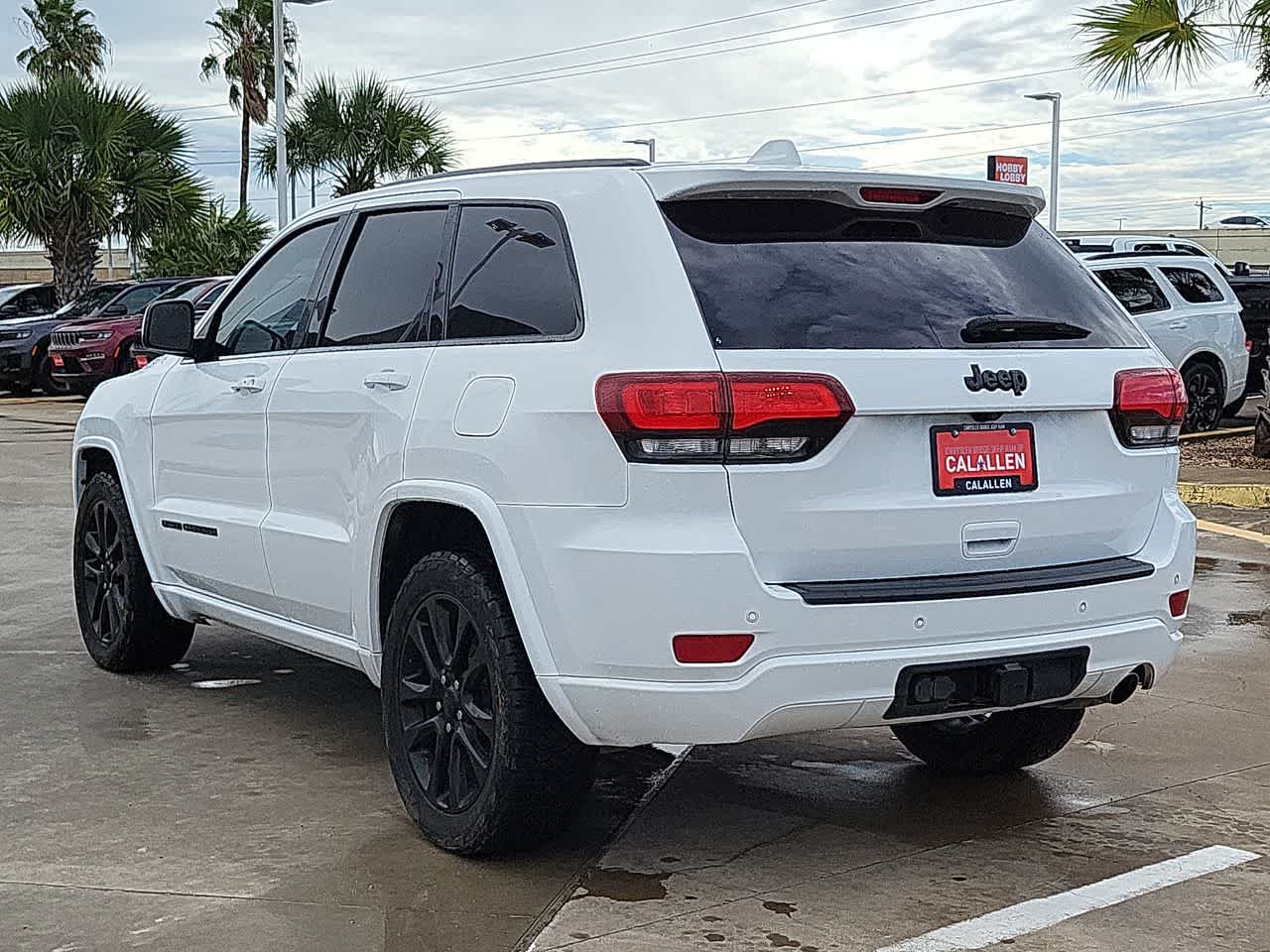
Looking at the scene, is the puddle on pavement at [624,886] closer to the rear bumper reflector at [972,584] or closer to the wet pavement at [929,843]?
the wet pavement at [929,843]

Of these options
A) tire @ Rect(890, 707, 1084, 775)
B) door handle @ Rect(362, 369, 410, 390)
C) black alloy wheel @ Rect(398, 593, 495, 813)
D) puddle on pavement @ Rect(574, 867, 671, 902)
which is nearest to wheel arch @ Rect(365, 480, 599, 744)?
black alloy wheel @ Rect(398, 593, 495, 813)

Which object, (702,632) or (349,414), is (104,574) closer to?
(349,414)

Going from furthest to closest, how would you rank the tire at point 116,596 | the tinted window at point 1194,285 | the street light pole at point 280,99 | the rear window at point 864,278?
the street light pole at point 280,99
the tinted window at point 1194,285
the tire at point 116,596
the rear window at point 864,278

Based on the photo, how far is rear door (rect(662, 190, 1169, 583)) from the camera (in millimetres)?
4047

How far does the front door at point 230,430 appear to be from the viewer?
557 cm

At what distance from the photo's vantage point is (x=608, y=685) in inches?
159

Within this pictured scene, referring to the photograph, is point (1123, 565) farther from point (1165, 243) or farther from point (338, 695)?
point (1165, 243)

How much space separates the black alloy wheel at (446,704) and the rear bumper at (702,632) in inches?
13.3

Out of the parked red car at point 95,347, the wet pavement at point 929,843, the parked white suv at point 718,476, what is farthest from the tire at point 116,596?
the parked red car at point 95,347

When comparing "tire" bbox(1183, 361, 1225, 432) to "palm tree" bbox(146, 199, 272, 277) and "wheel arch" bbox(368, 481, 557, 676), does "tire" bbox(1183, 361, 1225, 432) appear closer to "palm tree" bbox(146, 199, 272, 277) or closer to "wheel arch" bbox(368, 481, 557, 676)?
"wheel arch" bbox(368, 481, 557, 676)

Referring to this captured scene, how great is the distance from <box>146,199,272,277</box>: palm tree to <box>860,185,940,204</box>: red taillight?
27379mm

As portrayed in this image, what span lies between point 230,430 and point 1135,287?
12.5 meters

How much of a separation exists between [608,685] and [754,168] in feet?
4.39

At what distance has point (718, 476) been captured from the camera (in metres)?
3.94
